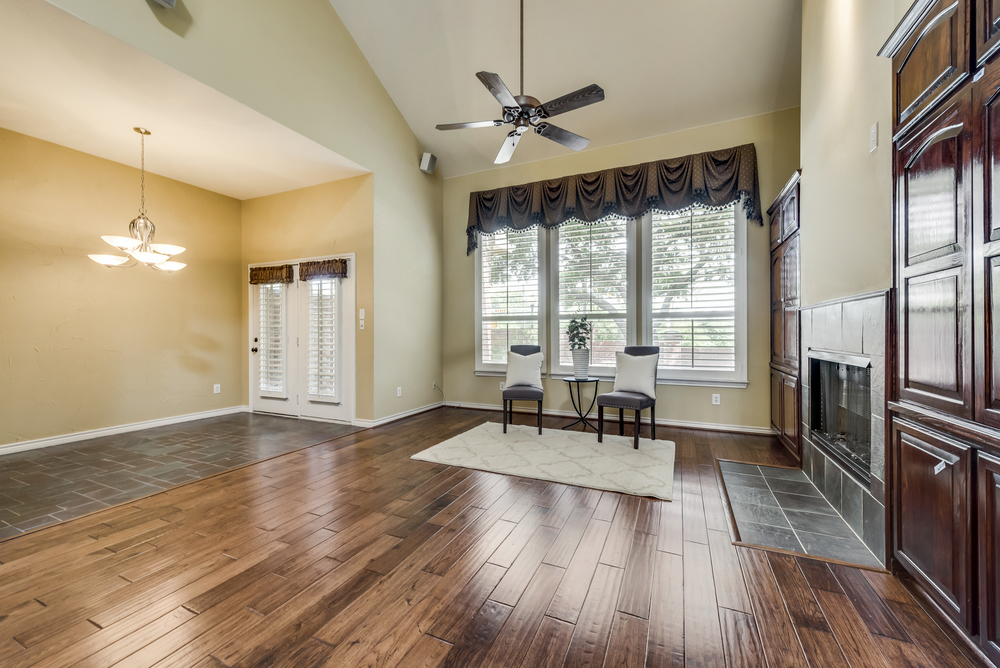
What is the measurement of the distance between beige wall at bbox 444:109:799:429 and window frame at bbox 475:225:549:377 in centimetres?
9

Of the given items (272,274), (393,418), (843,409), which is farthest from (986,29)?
(272,274)

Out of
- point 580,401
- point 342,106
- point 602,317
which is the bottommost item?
point 580,401

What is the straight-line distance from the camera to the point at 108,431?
14.6ft

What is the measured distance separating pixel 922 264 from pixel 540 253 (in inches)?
159

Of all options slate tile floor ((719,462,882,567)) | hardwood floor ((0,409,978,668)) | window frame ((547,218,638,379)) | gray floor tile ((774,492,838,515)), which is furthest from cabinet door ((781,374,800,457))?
window frame ((547,218,638,379))

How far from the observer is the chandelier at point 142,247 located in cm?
374

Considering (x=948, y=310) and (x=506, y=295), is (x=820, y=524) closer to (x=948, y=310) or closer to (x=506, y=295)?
(x=948, y=310)

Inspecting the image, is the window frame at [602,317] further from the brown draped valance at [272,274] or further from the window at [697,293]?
the brown draped valance at [272,274]

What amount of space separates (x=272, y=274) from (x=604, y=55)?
4806 mm

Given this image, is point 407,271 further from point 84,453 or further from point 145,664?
point 145,664

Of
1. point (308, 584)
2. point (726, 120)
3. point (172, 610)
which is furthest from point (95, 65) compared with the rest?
point (726, 120)

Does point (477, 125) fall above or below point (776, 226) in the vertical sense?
above

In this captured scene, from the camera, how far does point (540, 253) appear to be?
5449 mm

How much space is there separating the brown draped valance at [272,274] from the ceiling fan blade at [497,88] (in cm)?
379
